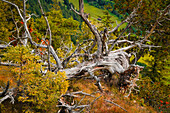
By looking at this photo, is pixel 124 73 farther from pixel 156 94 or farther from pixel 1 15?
pixel 1 15

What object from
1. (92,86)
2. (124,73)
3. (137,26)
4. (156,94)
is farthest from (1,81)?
(137,26)

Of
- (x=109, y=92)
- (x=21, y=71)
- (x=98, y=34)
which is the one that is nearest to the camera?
(x=21, y=71)

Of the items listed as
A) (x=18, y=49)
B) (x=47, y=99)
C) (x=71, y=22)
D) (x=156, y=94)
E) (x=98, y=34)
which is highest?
(x=71, y=22)

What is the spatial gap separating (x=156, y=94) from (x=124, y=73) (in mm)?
4398

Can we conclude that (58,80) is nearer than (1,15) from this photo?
Yes

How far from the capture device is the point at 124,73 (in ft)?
20.0

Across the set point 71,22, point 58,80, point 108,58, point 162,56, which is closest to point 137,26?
point 162,56

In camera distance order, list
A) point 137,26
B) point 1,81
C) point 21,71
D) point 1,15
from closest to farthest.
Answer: point 21,71 → point 1,81 → point 137,26 → point 1,15

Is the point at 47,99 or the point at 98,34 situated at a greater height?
the point at 98,34

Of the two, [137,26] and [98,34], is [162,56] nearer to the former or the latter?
[137,26]

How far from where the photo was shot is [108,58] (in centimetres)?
629

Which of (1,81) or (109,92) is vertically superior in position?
(1,81)

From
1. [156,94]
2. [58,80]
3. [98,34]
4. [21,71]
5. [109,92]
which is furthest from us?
[156,94]

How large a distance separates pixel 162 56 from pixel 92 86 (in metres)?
9.37
